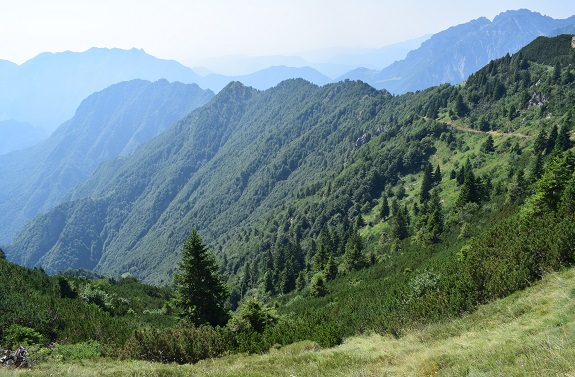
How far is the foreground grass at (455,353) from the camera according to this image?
809cm

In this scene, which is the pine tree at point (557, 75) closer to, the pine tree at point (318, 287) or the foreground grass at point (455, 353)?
the pine tree at point (318, 287)

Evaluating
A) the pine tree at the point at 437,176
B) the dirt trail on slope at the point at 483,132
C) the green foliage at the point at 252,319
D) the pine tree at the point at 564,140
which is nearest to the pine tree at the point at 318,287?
the green foliage at the point at 252,319

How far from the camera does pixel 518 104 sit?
341 ft

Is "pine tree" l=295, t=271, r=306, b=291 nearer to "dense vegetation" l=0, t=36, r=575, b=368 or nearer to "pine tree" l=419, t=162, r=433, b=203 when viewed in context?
"dense vegetation" l=0, t=36, r=575, b=368

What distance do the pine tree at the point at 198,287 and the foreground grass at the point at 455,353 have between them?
10030 millimetres

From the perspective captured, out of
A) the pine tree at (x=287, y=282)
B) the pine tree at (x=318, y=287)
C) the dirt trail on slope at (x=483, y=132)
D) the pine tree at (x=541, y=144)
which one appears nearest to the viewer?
the pine tree at (x=318, y=287)

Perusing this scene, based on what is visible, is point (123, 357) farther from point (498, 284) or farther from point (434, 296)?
point (498, 284)

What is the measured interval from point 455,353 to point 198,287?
18868 millimetres

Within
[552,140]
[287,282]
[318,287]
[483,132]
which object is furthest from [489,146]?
[318,287]

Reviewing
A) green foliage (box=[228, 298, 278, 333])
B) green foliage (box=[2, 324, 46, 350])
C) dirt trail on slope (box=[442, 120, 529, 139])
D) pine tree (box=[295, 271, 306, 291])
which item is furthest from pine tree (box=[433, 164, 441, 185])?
green foliage (box=[2, 324, 46, 350])

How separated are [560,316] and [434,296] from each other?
6706 mm

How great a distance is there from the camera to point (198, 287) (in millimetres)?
24359

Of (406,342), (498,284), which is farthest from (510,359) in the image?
(498,284)

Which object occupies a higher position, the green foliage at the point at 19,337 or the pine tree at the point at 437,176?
the green foliage at the point at 19,337
